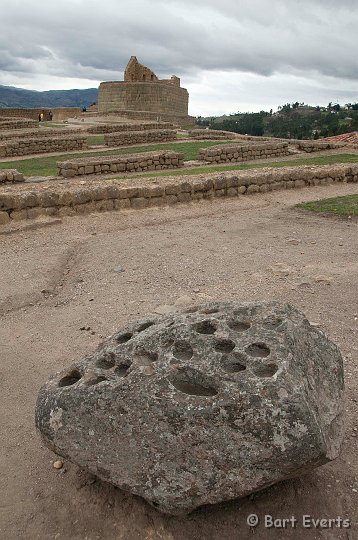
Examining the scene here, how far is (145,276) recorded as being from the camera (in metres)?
6.78

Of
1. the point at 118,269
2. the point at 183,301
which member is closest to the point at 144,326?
the point at 183,301

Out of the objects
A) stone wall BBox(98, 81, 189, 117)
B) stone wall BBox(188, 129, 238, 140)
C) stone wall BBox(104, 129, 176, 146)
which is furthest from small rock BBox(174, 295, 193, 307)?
stone wall BBox(98, 81, 189, 117)

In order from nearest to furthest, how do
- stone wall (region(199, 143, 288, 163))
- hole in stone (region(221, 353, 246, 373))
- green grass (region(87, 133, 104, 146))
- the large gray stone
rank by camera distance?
the large gray stone
hole in stone (region(221, 353, 246, 373))
stone wall (region(199, 143, 288, 163))
green grass (region(87, 133, 104, 146))

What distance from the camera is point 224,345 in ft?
9.64

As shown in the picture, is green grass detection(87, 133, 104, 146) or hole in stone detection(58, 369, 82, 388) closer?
hole in stone detection(58, 369, 82, 388)

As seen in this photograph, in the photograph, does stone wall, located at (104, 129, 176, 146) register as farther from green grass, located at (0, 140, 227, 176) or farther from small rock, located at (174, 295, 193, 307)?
small rock, located at (174, 295, 193, 307)

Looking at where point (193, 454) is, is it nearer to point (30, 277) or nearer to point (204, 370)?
point (204, 370)

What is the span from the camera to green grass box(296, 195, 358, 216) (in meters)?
10.2

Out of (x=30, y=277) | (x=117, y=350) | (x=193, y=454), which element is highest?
(x=117, y=350)

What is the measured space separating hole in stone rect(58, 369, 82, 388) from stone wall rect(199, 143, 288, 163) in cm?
1633

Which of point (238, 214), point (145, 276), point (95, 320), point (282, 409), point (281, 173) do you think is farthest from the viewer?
point (281, 173)

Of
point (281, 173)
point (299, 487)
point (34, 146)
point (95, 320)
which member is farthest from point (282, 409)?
point (34, 146)

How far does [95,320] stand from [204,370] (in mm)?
2995

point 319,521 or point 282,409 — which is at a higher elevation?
point 282,409
